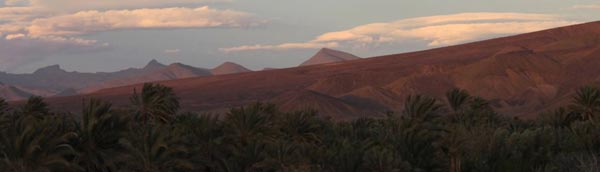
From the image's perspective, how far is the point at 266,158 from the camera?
43.3 meters

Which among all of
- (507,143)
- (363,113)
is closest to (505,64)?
(363,113)

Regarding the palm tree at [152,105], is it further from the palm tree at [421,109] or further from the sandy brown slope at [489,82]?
the sandy brown slope at [489,82]

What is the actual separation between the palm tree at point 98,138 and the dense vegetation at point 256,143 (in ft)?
0.18

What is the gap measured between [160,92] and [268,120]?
10.1 m

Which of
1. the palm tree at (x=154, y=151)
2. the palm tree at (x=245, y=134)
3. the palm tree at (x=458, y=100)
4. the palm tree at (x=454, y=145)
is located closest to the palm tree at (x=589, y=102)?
the palm tree at (x=458, y=100)

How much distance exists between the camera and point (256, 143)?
45562 mm

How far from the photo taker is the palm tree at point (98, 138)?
129 ft

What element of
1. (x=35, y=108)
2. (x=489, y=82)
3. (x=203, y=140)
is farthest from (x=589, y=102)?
(x=489, y=82)

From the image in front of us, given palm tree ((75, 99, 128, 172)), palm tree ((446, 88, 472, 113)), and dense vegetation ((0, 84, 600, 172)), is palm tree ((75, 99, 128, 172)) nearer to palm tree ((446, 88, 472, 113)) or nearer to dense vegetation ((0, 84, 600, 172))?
dense vegetation ((0, 84, 600, 172))

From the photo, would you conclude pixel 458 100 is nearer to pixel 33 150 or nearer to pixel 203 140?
pixel 203 140

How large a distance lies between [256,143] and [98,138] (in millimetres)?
10064

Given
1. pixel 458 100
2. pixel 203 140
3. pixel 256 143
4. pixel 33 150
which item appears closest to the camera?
pixel 33 150

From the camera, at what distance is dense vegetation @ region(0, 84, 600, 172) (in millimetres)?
38156

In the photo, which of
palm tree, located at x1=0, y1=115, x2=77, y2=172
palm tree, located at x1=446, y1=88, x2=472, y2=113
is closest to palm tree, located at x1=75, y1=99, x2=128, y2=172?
palm tree, located at x1=0, y1=115, x2=77, y2=172
